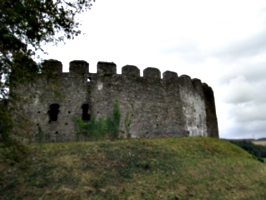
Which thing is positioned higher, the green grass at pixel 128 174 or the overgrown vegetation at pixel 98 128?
the overgrown vegetation at pixel 98 128

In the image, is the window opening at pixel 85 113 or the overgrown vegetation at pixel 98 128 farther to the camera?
the window opening at pixel 85 113

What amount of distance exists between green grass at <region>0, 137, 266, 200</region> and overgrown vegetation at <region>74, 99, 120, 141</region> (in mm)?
1438

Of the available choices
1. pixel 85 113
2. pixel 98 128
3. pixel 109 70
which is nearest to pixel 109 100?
pixel 85 113

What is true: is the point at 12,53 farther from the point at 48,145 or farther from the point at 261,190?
the point at 261,190

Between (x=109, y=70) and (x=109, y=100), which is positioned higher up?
(x=109, y=70)

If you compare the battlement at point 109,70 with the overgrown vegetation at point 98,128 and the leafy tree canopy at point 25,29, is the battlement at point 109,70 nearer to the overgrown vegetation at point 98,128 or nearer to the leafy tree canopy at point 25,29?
the overgrown vegetation at point 98,128

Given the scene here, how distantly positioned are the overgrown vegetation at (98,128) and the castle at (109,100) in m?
0.96

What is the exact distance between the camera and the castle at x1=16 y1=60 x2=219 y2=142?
631 inches

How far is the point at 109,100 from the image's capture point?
16.7 meters

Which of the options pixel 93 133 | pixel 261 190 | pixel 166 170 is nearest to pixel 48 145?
pixel 93 133

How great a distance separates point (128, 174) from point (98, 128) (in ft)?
14.3

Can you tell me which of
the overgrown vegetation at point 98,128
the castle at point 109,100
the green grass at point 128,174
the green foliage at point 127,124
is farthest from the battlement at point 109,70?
the green grass at point 128,174

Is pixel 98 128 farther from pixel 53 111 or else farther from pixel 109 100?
pixel 53 111

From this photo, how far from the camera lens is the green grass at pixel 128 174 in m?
9.88
